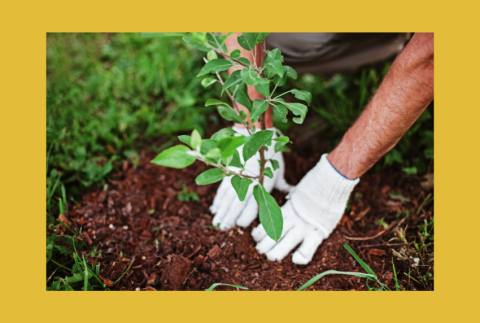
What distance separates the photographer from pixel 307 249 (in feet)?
5.63

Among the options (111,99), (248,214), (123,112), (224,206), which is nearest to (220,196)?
(224,206)

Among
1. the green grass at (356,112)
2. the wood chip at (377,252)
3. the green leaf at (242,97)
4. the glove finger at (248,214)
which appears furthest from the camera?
the green grass at (356,112)

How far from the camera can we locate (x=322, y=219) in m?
1.77

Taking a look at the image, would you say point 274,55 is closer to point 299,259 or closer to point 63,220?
point 299,259

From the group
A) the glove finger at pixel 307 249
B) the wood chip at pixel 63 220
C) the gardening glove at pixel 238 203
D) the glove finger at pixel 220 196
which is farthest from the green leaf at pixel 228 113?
the wood chip at pixel 63 220

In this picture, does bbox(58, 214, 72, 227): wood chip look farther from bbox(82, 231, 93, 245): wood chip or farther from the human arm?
the human arm

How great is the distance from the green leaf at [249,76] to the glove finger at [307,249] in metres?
0.98

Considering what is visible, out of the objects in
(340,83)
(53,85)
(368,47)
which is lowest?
(53,85)

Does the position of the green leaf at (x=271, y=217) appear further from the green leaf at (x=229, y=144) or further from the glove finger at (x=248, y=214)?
the glove finger at (x=248, y=214)

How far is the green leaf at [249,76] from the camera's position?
1.11 m

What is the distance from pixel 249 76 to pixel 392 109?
69 cm

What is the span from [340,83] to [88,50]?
2.40 metres
